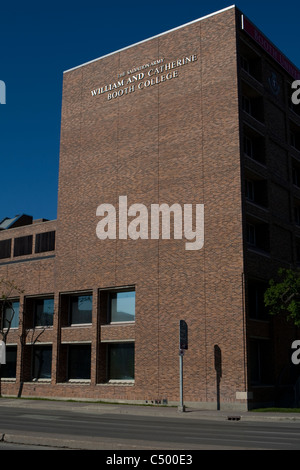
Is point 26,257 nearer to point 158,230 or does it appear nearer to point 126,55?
point 158,230

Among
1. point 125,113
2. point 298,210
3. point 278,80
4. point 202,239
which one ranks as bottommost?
point 202,239

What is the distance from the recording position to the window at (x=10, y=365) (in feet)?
142

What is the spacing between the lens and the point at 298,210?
43.5 meters

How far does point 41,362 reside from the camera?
1649 inches

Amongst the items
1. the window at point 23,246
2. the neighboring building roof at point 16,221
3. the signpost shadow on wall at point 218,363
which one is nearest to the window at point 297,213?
the signpost shadow on wall at point 218,363

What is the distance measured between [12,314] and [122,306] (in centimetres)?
1142

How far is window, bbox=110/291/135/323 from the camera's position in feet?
122

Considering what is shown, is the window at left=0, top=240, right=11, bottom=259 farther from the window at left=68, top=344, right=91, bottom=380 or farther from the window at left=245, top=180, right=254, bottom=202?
the window at left=245, top=180, right=254, bottom=202

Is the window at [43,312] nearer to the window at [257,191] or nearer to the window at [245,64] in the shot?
the window at [257,191]

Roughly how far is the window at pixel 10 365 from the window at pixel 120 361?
9.79 meters
